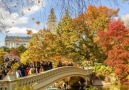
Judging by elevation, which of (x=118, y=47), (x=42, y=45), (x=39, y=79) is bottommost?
(x=39, y=79)

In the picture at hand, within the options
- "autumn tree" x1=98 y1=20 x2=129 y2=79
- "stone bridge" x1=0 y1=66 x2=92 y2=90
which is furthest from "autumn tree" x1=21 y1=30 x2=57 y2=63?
"stone bridge" x1=0 y1=66 x2=92 y2=90

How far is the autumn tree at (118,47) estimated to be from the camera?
4050 cm

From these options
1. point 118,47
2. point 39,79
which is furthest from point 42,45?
point 39,79

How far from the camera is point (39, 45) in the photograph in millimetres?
46312

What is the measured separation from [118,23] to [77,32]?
27.7ft

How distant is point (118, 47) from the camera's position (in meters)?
41.3

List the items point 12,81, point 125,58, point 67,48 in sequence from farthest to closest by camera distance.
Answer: point 67,48
point 125,58
point 12,81

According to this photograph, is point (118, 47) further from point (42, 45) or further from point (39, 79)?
point (39, 79)

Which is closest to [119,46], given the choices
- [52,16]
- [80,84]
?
[80,84]

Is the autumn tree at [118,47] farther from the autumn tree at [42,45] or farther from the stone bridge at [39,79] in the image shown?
the autumn tree at [42,45]

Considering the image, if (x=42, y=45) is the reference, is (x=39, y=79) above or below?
below

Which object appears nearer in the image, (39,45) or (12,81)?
(12,81)

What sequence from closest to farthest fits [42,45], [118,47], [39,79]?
[39,79], [118,47], [42,45]

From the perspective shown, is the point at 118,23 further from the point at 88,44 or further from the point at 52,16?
the point at 52,16
